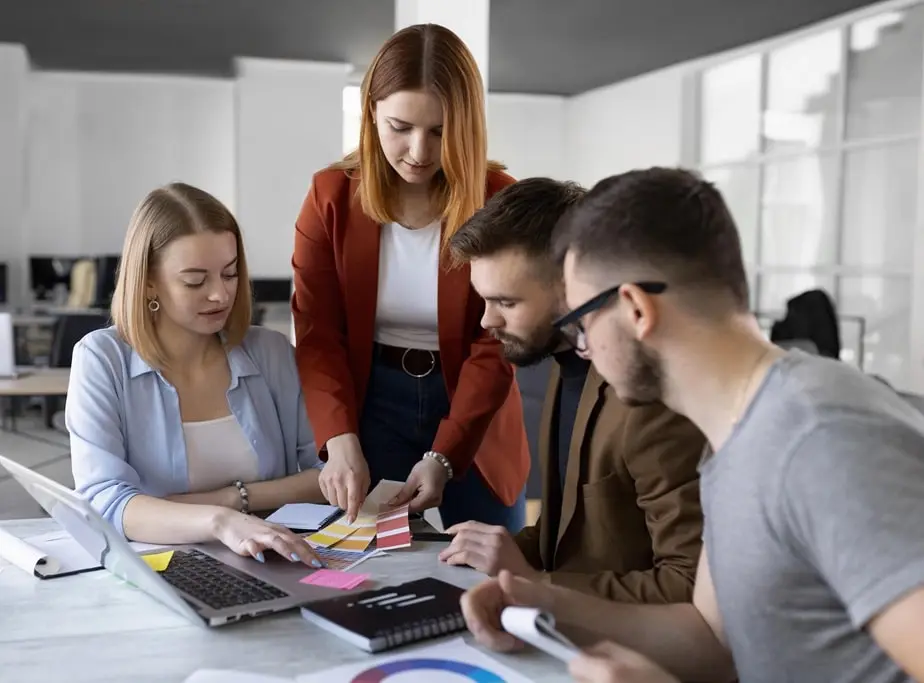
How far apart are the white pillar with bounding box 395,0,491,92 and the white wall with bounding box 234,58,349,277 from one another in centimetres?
541

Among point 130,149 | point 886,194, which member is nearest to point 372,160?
point 886,194

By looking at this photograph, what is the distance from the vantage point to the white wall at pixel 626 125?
29.2ft

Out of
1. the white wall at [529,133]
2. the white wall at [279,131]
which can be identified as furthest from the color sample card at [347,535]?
the white wall at [529,133]

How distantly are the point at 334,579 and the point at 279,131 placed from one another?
8.06 metres

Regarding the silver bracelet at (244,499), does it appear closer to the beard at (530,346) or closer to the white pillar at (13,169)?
the beard at (530,346)

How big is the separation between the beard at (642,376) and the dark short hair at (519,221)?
519 millimetres

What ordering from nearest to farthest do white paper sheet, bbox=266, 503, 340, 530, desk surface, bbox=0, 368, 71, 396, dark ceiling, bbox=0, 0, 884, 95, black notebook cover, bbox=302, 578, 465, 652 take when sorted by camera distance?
black notebook cover, bbox=302, 578, 465, 652, white paper sheet, bbox=266, 503, 340, 530, desk surface, bbox=0, 368, 71, 396, dark ceiling, bbox=0, 0, 884, 95

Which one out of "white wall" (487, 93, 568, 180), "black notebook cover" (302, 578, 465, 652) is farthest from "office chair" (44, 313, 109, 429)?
"white wall" (487, 93, 568, 180)

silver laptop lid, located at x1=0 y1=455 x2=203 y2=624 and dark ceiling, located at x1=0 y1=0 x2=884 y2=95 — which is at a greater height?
dark ceiling, located at x1=0 y1=0 x2=884 y2=95

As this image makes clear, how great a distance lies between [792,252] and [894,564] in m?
7.03

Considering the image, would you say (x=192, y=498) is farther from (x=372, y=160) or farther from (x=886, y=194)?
(x=886, y=194)

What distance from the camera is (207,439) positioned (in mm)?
1841

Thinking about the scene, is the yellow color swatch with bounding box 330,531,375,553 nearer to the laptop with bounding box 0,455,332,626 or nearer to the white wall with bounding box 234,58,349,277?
the laptop with bounding box 0,455,332,626

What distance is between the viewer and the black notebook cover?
45.1 inches
